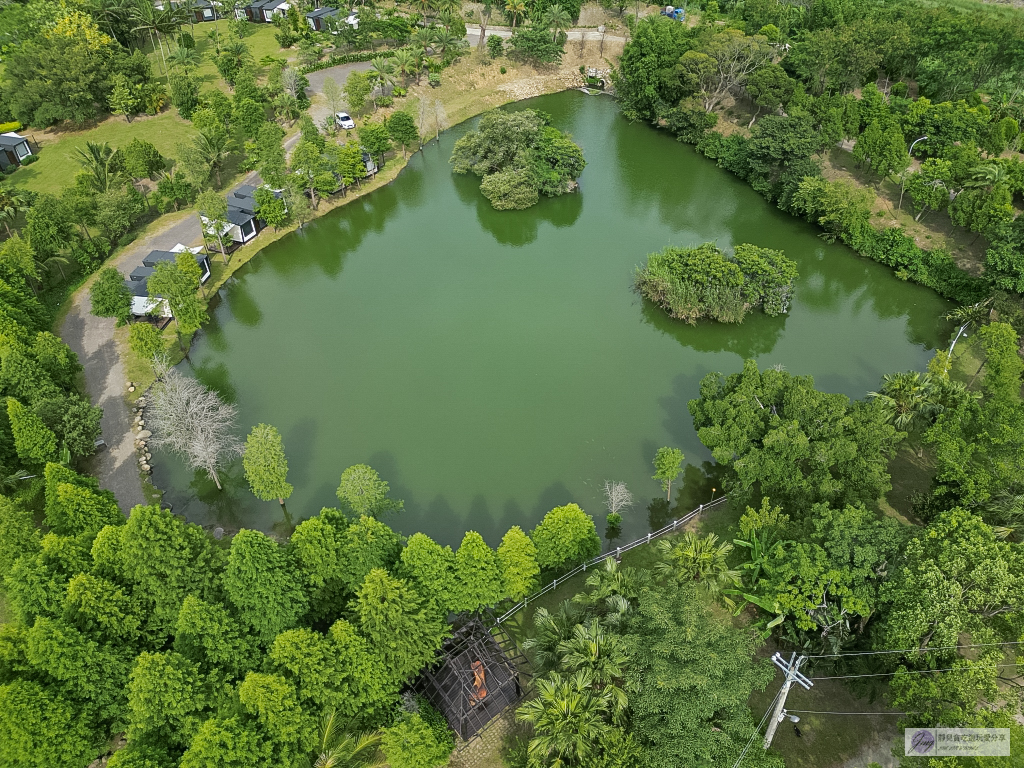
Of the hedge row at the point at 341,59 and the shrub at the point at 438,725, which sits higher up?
the hedge row at the point at 341,59

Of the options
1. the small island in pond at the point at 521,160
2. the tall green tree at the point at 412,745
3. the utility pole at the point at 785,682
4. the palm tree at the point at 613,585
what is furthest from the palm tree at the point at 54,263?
the utility pole at the point at 785,682

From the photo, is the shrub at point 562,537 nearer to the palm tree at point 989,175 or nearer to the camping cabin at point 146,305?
the camping cabin at point 146,305

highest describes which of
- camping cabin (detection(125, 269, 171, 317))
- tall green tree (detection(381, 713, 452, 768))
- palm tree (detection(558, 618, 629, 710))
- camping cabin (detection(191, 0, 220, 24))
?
camping cabin (detection(191, 0, 220, 24))

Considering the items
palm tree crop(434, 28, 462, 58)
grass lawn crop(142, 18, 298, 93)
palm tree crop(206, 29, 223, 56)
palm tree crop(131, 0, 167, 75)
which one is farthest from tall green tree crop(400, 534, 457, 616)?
palm tree crop(206, 29, 223, 56)

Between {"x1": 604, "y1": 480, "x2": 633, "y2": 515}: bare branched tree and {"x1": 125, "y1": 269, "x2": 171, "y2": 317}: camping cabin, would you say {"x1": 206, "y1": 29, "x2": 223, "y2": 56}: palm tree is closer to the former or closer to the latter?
{"x1": 125, "y1": 269, "x2": 171, "y2": 317}: camping cabin

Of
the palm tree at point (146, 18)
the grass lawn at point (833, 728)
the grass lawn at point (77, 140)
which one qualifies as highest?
the palm tree at point (146, 18)

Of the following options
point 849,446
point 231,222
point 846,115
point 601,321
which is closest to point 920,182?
point 846,115

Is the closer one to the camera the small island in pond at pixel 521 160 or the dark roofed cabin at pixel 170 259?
the dark roofed cabin at pixel 170 259
